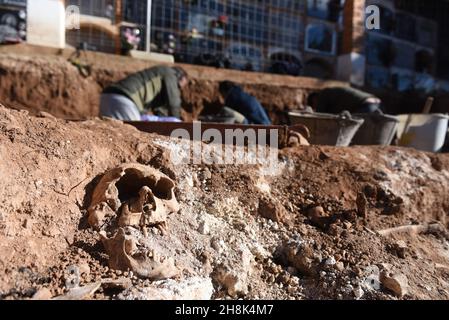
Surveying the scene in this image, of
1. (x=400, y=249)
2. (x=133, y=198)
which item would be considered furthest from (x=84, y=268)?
(x=400, y=249)

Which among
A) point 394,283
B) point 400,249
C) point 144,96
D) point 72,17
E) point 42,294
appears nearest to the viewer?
point 42,294

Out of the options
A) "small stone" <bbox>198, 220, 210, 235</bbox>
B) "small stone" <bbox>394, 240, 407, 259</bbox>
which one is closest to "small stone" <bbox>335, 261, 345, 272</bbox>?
"small stone" <bbox>394, 240, 407, 259</bbox>

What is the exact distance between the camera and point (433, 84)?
16328 mm

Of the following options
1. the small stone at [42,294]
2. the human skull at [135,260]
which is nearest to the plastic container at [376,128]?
the human skull at [135,260]

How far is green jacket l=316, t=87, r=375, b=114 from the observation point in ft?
25.4

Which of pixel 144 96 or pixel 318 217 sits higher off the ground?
pixel 144 96

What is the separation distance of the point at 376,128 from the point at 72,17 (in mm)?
6667

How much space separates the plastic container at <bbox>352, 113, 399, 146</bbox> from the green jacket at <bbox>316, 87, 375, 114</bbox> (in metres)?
1.57

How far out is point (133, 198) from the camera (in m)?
3.11

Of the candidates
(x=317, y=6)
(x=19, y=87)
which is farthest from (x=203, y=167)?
(x=317, y=6)

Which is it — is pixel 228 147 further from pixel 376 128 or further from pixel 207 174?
pixel 376 128

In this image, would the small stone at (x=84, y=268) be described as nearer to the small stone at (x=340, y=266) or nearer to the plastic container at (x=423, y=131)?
the small stone at (x=340, y=266)

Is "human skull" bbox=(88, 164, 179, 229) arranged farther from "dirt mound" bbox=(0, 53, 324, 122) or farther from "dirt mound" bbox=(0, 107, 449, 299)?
"dirt mound" bbox=(0, 53, 324, 122)
